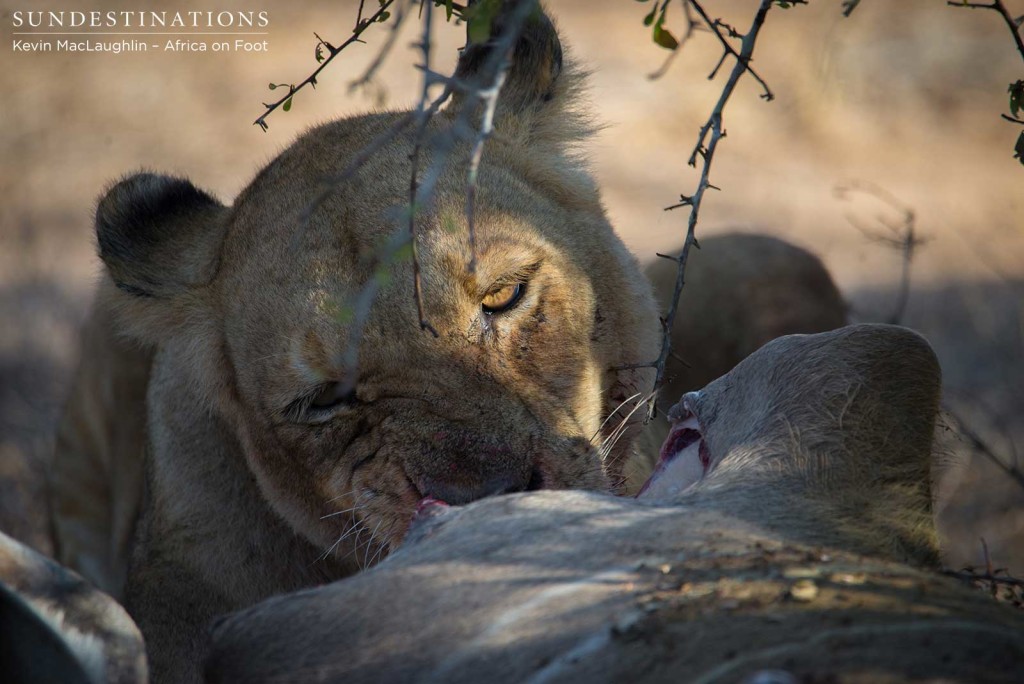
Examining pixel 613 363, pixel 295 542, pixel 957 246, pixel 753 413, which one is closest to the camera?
pixel 753 413

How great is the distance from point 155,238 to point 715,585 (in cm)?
239

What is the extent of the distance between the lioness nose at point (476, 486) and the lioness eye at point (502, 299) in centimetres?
44

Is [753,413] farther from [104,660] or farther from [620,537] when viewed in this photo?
[104,660]

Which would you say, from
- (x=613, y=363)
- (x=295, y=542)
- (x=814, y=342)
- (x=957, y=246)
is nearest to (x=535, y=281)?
(x=613, y=363)

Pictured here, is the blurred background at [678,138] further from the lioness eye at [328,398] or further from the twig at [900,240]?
the lioness eye at [328,398]

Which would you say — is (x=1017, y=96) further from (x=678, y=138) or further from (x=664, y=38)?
(x=678, y=138)

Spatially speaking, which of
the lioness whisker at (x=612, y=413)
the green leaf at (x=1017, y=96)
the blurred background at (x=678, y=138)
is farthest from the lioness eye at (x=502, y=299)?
the blurred background at (x=678, y=138)

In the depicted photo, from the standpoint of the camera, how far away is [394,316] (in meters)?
2.77

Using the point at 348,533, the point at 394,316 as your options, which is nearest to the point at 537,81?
the point at 394,316

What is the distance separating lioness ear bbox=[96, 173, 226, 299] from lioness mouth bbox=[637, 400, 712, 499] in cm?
156

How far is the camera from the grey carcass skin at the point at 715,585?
1518 millimetres

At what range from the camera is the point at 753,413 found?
234 centimetres

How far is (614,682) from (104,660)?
91 centimetres

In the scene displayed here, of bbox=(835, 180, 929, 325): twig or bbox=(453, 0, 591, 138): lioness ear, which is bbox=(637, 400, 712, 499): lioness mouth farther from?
bbox=(835, 180, 929, 325): twig
